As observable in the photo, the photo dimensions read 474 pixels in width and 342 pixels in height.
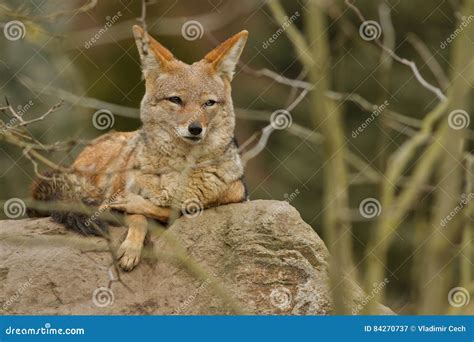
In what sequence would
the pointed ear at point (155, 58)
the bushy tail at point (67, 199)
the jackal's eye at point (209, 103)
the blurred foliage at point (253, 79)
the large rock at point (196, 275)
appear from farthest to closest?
the blurred foliage at point (253, 79), the pointed ear at point (155, 58), the jackal's eye at point (209, 103), the bushy tail at point (67, 199), the large rock at point (196, 275)

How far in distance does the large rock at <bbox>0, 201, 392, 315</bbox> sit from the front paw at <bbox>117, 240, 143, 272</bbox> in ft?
0.21

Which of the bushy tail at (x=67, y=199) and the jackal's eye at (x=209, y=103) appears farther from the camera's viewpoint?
the jackal's eye at (x=209, y=103)

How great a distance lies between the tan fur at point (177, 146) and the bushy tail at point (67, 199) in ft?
0.37

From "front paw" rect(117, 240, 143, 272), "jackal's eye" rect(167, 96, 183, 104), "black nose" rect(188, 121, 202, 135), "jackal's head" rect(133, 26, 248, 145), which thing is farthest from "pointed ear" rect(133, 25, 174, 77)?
"front paw" rect(117, 240, 143, 272)

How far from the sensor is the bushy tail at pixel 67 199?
673 centimetres

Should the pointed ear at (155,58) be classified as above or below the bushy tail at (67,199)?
above

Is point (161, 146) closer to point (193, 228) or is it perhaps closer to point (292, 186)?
point (193, 228)

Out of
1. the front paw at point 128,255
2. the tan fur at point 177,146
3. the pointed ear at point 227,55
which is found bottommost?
the front paw at point 128,255

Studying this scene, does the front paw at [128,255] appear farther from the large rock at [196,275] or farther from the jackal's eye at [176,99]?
the jackal's eye at [176,99]

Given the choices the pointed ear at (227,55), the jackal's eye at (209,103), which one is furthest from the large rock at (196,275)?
the pointed ear at (227,55)

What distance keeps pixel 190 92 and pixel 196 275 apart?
4.88 ft

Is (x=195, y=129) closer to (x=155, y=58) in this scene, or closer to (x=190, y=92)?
(x=190, y=92)

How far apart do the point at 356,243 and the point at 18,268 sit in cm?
804

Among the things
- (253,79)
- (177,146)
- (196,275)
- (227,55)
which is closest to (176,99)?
(177,146)
